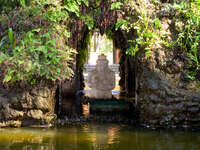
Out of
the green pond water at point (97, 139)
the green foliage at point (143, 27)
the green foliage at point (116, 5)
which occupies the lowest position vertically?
the green pond water at point (97, 139)

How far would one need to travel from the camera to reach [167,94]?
7.41 metres

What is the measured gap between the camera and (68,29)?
830cm

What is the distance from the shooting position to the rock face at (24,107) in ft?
23.8

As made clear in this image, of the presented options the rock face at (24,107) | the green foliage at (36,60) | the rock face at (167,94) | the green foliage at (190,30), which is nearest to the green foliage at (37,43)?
the green foliage at (36,60)

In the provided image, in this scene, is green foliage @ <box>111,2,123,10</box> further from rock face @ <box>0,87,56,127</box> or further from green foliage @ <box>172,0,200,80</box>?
rock face @ <box>0,87,56,127</box>

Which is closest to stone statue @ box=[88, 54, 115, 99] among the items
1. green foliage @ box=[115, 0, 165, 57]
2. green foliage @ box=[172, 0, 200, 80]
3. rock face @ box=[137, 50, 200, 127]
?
green foliage @ box=[115, 0, 165, 57]

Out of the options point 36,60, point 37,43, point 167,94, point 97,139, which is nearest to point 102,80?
point 167,94

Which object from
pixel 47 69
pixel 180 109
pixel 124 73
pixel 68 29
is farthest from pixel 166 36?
pixel 124 73

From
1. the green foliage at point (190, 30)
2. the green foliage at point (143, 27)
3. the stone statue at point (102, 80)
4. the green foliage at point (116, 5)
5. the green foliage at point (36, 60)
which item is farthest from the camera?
the stone statue at point (102, 80)

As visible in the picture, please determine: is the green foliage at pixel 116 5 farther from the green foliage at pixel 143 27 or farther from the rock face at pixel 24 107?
the rock face at pixel 24 107

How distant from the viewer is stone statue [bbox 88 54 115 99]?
1206cm

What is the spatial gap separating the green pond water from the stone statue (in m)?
4.98

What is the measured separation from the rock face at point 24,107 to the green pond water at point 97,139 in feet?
1.46

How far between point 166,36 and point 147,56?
2.84 ft
